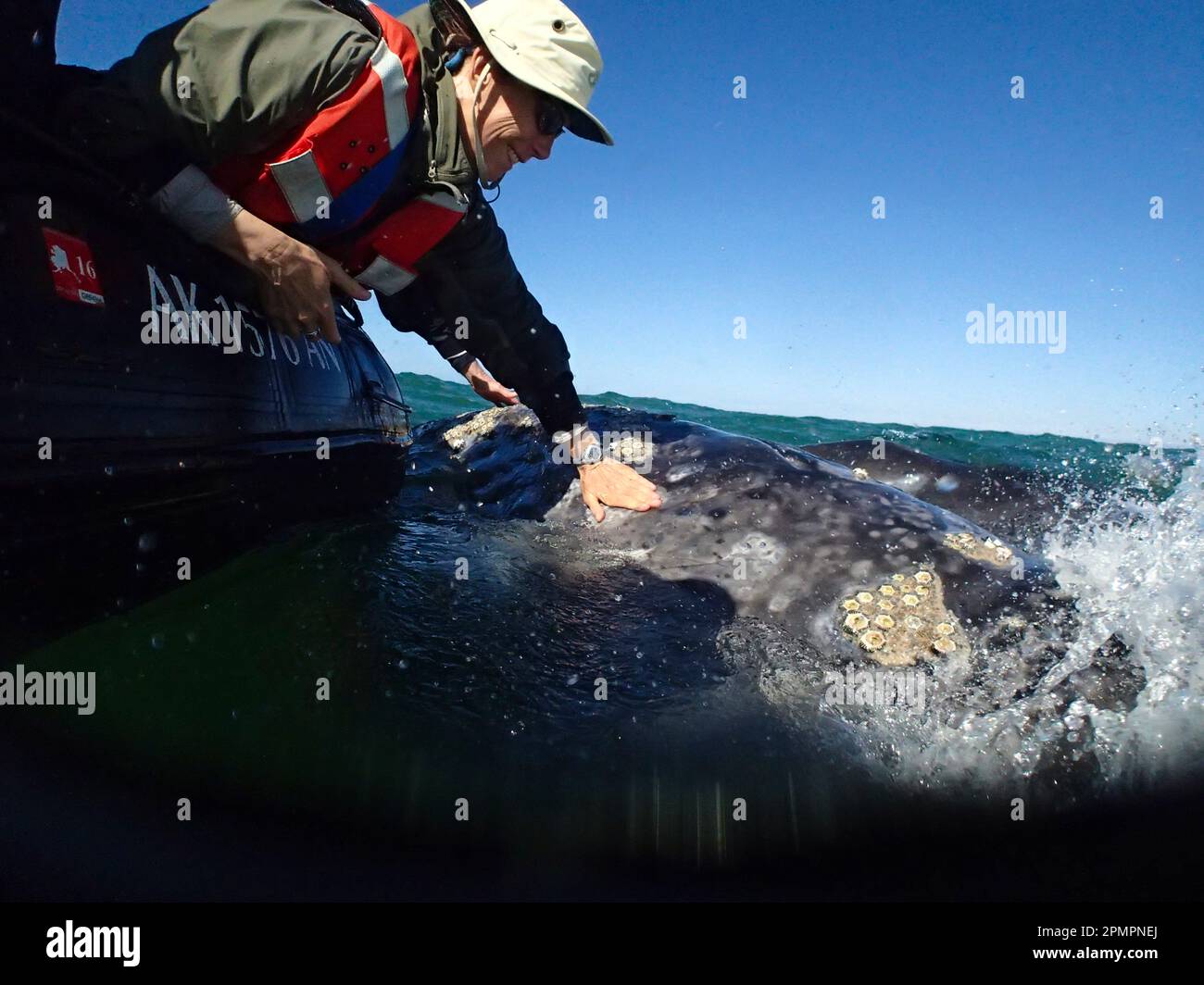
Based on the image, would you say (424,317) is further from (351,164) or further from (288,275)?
(351,164)

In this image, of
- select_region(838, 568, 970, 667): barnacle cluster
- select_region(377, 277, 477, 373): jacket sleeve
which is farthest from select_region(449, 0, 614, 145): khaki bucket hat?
select_region(838, 568, 970, 667): barnacle cluster

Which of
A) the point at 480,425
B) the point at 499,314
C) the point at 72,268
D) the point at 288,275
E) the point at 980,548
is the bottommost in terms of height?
the point at 980,548

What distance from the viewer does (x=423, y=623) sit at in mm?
3039

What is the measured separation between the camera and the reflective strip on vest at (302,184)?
2629mm

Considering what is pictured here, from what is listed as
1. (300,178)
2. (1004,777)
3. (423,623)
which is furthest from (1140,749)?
(300,178)

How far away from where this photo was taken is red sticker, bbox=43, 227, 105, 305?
2.12 meters

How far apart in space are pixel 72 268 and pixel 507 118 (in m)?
1.98

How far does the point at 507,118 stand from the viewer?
3.21 m

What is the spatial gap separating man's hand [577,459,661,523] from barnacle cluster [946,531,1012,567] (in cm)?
177

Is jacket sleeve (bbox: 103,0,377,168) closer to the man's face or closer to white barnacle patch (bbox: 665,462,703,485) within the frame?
the man's face

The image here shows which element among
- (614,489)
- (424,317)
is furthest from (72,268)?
(614,489)

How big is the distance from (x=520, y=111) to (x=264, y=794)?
312cm
